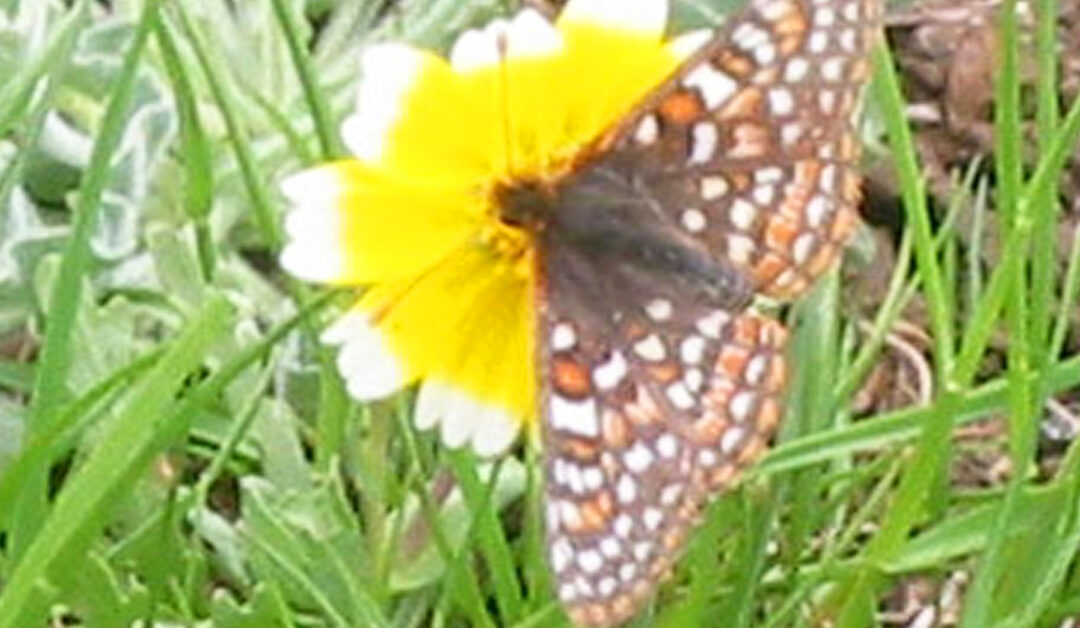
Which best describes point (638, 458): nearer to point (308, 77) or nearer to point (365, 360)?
point (365, 360)

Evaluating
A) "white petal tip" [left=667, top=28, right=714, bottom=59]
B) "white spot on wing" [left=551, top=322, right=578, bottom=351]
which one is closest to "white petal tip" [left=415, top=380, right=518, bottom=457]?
"white spot on wing" [left=551, top=322, right=578, bottom=351]

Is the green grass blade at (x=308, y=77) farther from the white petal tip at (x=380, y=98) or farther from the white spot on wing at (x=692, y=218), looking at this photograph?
the white spot on wing at (x=692, y=218)

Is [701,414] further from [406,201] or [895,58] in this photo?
[895,58]

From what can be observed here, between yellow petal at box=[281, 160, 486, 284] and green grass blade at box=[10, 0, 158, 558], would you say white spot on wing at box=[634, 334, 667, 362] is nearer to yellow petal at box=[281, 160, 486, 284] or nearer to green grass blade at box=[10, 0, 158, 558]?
yellow petal at box=[281, 160, 486, 284]

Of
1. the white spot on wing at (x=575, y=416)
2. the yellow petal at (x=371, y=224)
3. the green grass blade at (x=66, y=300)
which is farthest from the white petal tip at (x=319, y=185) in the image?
the white spot on wing at (x=575, y=416)

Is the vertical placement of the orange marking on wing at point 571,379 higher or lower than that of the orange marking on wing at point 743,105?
lower

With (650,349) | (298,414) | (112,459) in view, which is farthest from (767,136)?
(298,414)
